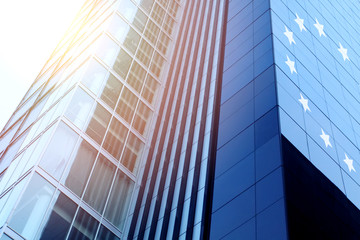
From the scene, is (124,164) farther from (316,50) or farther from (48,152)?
(316,50)

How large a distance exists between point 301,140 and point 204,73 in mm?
11833

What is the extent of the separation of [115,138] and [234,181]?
37.5 ft

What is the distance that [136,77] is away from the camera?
3691 cm

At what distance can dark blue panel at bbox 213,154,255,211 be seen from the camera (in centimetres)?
2250

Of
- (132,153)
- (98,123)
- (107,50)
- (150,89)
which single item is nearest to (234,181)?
(132,153)

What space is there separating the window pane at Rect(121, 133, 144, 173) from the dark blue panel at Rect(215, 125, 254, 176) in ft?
27.8

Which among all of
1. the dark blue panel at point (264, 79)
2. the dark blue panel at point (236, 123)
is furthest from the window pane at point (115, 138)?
the dark blue panel at point (264, 79)

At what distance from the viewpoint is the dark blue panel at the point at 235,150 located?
Answer: 24.0m

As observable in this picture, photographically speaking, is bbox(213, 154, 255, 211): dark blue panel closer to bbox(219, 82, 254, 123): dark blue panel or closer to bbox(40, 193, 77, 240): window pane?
bbox(219, 82, 254, 123): dark blue panel

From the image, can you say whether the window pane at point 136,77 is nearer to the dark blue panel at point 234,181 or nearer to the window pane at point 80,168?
the window pane at point 80,168

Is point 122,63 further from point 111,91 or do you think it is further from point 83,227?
point 83,227

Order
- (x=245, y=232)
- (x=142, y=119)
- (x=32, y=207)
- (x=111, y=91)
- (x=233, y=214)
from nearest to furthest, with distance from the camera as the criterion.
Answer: (x=245, y=232) < (x=233, y=214) < (x=32, y=207) < (x=111, y=91) < (x=142, y=119)

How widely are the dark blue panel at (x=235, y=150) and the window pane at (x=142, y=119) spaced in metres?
10.2

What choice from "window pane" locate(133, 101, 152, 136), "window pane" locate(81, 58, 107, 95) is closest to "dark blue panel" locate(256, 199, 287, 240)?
"window pane" locate(133, 101, 152, 136)
